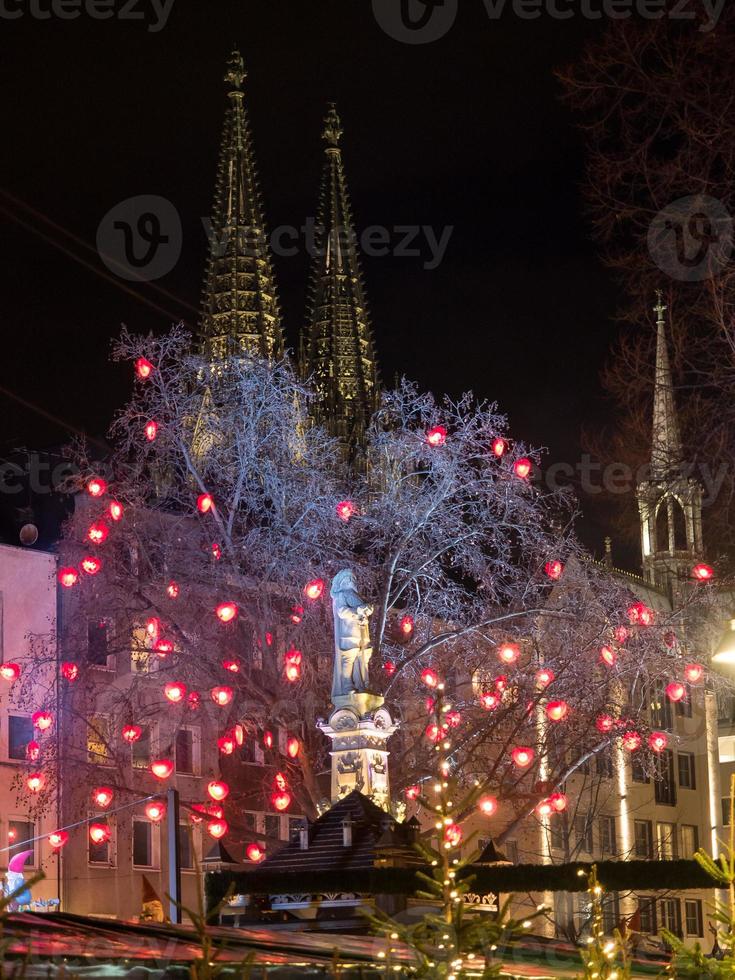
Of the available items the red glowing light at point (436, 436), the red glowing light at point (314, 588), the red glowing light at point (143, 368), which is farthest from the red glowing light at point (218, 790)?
the red glowing light at point (143, 368)

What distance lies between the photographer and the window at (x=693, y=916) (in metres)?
60.0

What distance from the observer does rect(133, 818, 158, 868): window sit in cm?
4266

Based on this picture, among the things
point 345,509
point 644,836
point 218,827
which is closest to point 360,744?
point 345,509

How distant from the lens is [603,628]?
31250mm

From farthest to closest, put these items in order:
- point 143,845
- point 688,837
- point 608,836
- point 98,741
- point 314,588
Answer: point 688,837 < point 608,836 < point 143,845 < point 98,741 < point 314,588

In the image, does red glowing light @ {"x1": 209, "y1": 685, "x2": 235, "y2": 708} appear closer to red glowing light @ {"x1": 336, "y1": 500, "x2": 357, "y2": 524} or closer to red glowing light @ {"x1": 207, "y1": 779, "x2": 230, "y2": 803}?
red glowing light @ {"x1": 207, "y1": 779, "x2": 230, "y2": 803}

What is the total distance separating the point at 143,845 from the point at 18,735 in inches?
186

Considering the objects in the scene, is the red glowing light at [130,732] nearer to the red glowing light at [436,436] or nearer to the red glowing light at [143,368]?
the red glowing light at [143,368]

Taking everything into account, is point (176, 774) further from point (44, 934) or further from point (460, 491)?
point (44, 934)

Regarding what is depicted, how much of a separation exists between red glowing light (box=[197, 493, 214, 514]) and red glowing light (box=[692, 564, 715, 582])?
1203 centimetres

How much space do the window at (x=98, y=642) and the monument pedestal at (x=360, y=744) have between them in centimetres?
936

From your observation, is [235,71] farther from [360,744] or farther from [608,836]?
[360,744]

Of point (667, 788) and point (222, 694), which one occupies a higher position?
point (667, 788)

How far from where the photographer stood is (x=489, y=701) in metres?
31.0
